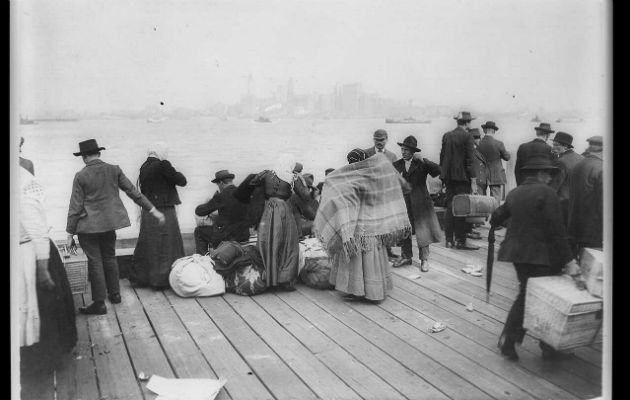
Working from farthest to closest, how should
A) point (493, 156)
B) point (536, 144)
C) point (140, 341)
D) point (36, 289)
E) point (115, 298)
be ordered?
point (493, 156), point (115, 298), point (140, 341), point (536, 144), point (36, 289)

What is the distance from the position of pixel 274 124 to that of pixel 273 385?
2.45m

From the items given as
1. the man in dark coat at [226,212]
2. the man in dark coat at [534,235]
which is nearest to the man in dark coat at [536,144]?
the man in dark coat at [534,235]

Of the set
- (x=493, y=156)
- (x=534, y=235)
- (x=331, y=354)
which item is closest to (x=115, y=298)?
(x=331, y=354)

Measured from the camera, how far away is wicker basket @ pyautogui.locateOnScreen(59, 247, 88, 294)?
5.28 m

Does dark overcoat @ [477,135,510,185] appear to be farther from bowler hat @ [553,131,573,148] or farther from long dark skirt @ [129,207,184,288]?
long dark skirt @ [129,207,184,288]

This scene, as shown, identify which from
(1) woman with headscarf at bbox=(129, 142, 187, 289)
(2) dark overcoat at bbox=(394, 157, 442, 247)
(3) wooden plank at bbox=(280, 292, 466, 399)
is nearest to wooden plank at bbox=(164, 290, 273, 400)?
(1) woman with headscarf at bbox=(129, 142, 187, 289)

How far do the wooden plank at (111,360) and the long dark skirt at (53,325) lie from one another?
0.29 m

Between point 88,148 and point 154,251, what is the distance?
139 cm

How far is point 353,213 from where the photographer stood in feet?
19.1

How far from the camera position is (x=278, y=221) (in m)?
6.13

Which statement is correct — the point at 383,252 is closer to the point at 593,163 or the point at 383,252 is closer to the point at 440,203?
the point at 593,163

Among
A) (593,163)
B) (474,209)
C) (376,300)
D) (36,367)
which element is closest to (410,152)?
(474,209)

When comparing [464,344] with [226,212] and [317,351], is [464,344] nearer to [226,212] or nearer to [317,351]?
[317,351]

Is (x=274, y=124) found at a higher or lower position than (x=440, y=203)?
higher
